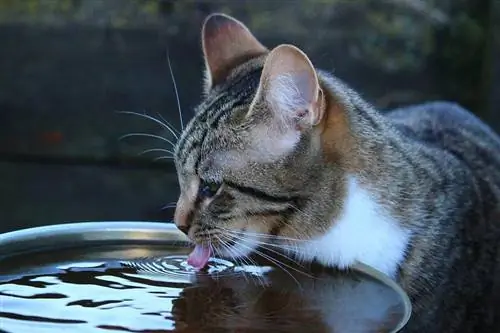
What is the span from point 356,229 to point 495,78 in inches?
63.2

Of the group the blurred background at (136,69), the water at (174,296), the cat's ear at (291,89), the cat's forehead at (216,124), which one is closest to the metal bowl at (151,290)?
the water at (174,296)

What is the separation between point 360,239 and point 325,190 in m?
0.11

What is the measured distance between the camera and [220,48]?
68.7 inches

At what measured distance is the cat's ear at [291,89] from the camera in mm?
1371

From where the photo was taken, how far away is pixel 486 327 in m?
1.69

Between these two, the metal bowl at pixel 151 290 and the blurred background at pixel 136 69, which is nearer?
the metal bowl at pixel 151 290

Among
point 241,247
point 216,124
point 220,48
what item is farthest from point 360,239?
point 220,48

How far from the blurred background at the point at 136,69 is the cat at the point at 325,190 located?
1172 mm

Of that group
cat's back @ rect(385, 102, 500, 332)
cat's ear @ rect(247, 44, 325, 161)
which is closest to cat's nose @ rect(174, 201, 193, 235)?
cat's ear @ rect(247, 44, 325, 161)

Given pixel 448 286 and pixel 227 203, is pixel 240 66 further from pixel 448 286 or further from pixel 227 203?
pixel 448 286

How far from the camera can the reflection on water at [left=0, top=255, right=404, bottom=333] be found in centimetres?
112

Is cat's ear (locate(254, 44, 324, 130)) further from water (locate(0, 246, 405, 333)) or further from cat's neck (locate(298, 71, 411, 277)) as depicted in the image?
water (locate(0, 246, 405, 333))

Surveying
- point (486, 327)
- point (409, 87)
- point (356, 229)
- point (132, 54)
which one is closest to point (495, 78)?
point (409, 87)

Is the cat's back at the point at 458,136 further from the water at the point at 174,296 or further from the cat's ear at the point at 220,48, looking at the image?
the water at the point at 174,296
